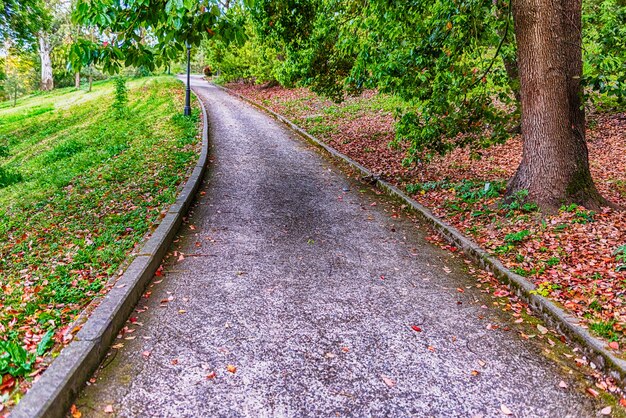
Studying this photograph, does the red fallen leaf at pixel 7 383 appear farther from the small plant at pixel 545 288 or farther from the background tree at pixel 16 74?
the background tree at pixel 16 74

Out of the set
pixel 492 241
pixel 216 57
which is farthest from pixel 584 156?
pixel 216 57

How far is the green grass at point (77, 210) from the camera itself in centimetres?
455

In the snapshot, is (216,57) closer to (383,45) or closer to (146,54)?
(383,45)

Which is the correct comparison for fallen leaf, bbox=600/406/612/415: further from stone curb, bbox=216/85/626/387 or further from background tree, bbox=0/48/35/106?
background tree, bbox=0/48/35/106

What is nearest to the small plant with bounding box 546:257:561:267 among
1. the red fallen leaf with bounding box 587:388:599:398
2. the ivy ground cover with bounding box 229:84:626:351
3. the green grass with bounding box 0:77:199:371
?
the ivy ground cover with bounding box 229:84:626:351

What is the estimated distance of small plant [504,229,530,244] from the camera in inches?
235

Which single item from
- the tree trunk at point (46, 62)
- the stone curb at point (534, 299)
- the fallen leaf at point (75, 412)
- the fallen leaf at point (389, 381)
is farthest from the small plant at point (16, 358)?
the tree trunk at point (46, 62)

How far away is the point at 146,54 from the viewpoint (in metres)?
5.20

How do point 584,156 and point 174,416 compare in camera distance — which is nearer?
point 174,416

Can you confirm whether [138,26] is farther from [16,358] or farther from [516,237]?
[516,237]

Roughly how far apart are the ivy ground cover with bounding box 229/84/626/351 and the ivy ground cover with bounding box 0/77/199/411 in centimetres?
482

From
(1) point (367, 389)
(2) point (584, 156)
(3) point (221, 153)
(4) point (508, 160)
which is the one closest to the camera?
(1) point (367, 389)

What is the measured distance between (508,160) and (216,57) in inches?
1035

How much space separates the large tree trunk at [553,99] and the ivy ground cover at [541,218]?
1.03 ft
